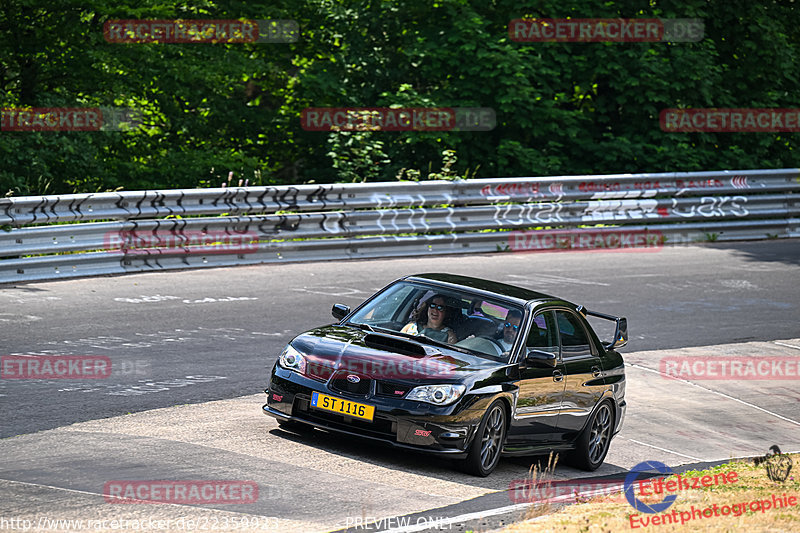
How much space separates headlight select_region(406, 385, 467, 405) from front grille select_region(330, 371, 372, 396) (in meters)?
0.34

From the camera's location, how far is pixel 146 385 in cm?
1055

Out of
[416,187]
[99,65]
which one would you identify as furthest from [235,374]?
[99,65]

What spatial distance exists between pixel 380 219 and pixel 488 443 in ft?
35.8

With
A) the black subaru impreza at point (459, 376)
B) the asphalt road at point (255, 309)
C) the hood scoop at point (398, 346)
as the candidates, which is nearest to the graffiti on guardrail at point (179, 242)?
the asphalt road at point (255, 309)

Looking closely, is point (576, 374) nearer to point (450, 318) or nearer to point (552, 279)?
point (450, 318)

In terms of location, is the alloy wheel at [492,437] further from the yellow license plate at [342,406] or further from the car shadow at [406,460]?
the yellow license plate at [342,406]

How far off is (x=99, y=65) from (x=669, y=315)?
11.4 m

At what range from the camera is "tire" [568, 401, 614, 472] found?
10117mm

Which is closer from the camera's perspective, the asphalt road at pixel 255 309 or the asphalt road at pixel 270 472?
the asphalt road at pixel 270 472

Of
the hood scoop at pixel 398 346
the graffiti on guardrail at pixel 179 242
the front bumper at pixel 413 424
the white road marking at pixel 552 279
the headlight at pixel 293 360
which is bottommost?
the front bumper at pixel 413 424

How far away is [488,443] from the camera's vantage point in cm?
891

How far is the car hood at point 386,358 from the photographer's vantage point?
8742 mm

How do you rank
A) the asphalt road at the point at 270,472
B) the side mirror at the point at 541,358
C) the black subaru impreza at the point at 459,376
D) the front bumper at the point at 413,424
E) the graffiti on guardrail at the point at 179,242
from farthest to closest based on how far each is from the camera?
the graffiti on guardrail at the point at 179,242
the side mirror at the point at 541,358
the black subaru impreza at the point at 459,376
the front bumper at the point at 413,424
the asphalt road at the point at 270,472

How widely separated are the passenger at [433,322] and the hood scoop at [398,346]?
0.38m
